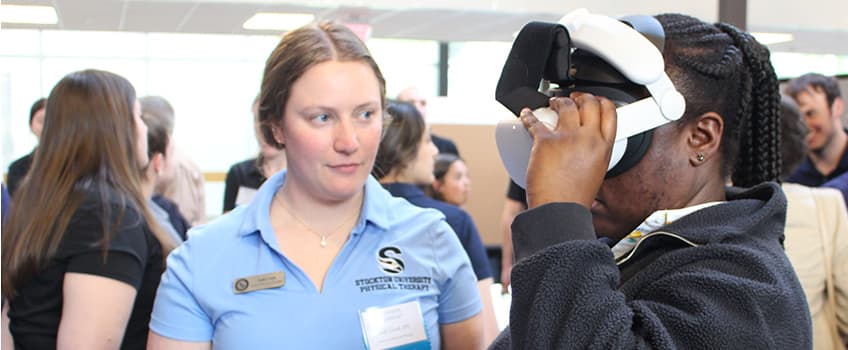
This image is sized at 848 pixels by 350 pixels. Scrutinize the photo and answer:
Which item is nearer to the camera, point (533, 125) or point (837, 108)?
point (533, 125)

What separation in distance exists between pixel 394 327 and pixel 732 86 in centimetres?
69

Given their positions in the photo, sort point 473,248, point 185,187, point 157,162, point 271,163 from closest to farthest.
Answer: point 473,248 → point 157,162 → point 271,163 → point 185,187

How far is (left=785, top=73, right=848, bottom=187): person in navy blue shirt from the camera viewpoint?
11.0 ft

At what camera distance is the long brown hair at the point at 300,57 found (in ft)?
4.78

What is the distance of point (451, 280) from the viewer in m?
1.52

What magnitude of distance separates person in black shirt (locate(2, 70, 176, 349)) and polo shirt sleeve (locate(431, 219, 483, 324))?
777 mm

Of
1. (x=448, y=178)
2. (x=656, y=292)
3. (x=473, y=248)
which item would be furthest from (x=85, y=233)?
(x=448, y=178)

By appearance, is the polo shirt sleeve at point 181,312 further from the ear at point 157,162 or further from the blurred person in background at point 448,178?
the blurred person in background at point 448,178

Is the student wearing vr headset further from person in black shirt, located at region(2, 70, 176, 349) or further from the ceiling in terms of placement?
the ceiling

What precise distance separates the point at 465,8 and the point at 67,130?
181cm

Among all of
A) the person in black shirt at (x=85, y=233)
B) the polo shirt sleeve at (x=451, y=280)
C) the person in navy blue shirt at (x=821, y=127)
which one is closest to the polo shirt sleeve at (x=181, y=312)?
the polo shirt sleeve at (x=451, y=280)

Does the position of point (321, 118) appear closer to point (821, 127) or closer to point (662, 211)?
point (662, 211)

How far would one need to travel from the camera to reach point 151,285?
2012 mm

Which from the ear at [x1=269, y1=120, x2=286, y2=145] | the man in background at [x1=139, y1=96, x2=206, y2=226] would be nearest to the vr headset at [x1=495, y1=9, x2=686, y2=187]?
the ear at [x1=269, y1=120, x2=286, y2=145]
